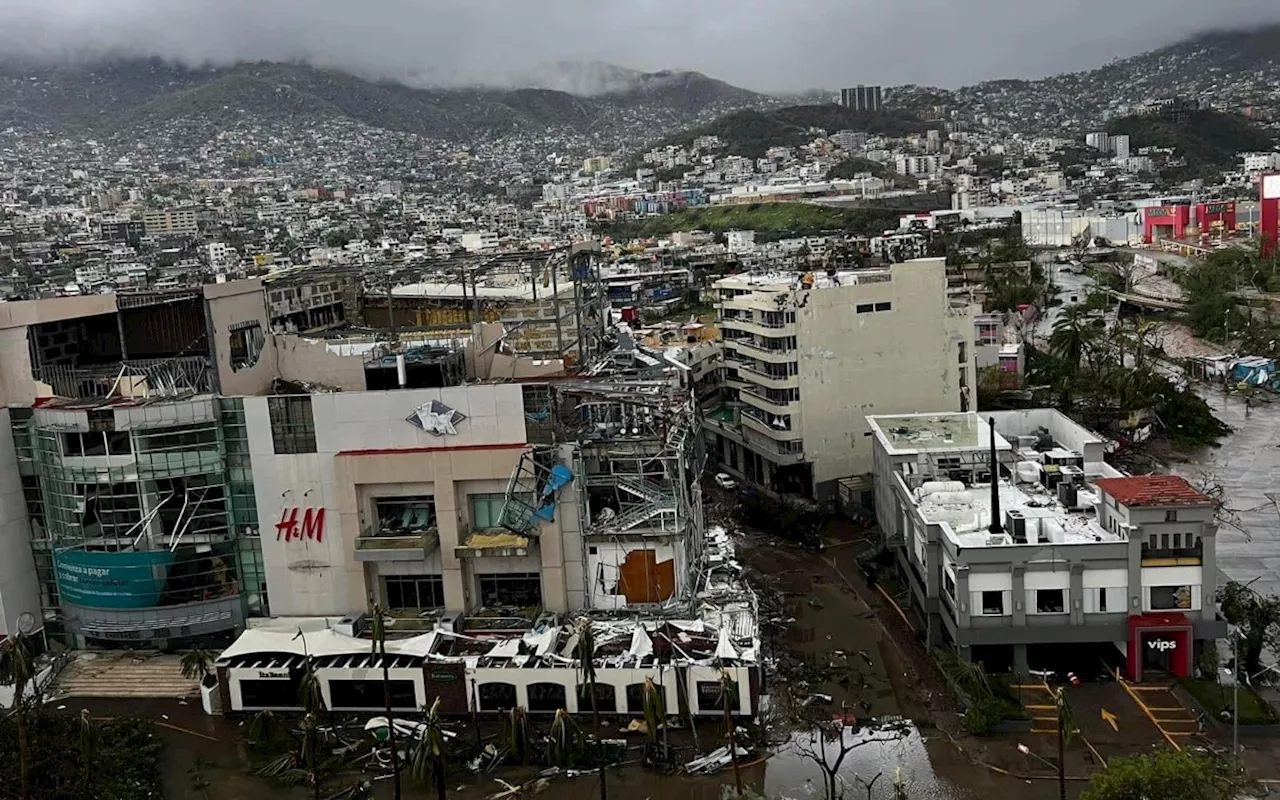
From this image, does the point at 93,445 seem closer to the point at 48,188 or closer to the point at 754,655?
the point at 754,655

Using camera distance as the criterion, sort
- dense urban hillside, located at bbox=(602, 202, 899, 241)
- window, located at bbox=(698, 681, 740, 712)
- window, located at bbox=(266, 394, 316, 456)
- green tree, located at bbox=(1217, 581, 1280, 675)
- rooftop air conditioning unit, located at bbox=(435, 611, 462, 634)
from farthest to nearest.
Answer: dense urban hillside, located at bbox=(602, 202, 899, 241) → window, located at bbox=(266, 394, 316, 456) → rooftop air conditioning unit, located at bbox=(435, 611, 462, 634) → green tree, located at bbox=(1217, 581, 1280, 675) → window, located at bbox=(698, 681, 740, 712)

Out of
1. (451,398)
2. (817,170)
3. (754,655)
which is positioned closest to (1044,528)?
(754,655)

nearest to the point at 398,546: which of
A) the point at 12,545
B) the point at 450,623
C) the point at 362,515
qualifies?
the point at 362,515

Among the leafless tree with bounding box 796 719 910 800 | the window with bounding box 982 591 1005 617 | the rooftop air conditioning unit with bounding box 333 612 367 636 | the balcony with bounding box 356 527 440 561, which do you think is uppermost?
the balcony with bounding box 356 527 440 561

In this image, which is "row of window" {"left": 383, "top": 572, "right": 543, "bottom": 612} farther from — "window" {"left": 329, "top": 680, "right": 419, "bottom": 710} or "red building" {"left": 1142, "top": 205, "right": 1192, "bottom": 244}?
"red building" {"left": 1142, "top": 205, "right": 1192, "bottom": 244}

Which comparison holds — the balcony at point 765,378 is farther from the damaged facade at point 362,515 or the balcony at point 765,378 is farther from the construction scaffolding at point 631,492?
the construction scaffolding at point 631,492

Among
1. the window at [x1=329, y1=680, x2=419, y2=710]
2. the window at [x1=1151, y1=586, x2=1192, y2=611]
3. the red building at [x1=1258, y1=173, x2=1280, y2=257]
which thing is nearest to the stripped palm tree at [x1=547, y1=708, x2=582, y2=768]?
the window at [x1=329, y1=680, x2=419, y2=710]

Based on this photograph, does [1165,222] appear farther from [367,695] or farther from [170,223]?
[170,223]
